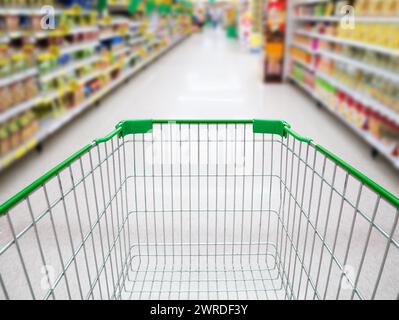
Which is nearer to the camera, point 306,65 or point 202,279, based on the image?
point 202,279

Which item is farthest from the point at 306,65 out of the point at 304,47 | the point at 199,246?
the point at 199,246

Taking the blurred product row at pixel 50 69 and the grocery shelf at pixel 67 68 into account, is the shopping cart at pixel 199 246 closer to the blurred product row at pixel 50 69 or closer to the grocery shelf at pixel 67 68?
the blurred product row at pixel 50 69

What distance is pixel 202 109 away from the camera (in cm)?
603

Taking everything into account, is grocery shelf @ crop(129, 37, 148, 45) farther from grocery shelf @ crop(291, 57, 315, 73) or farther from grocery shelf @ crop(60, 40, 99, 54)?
grocery shelf @ crop(291, 57, 315, 73)

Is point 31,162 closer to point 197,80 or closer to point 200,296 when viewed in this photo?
A: point 200,296

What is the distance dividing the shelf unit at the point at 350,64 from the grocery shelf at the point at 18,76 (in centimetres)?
388

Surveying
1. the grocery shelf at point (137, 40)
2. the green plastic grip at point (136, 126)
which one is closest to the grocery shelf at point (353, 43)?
the green plastic grip at point (136, 126)

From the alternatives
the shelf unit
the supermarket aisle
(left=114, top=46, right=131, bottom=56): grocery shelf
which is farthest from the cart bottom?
(left=114, top=46, right=131, bottom=56): grocery shelf

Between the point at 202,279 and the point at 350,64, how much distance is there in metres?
4.21

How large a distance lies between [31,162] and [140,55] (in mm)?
7426

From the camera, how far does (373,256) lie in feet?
7.58

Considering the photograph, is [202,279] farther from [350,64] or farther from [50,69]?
[350,64]
